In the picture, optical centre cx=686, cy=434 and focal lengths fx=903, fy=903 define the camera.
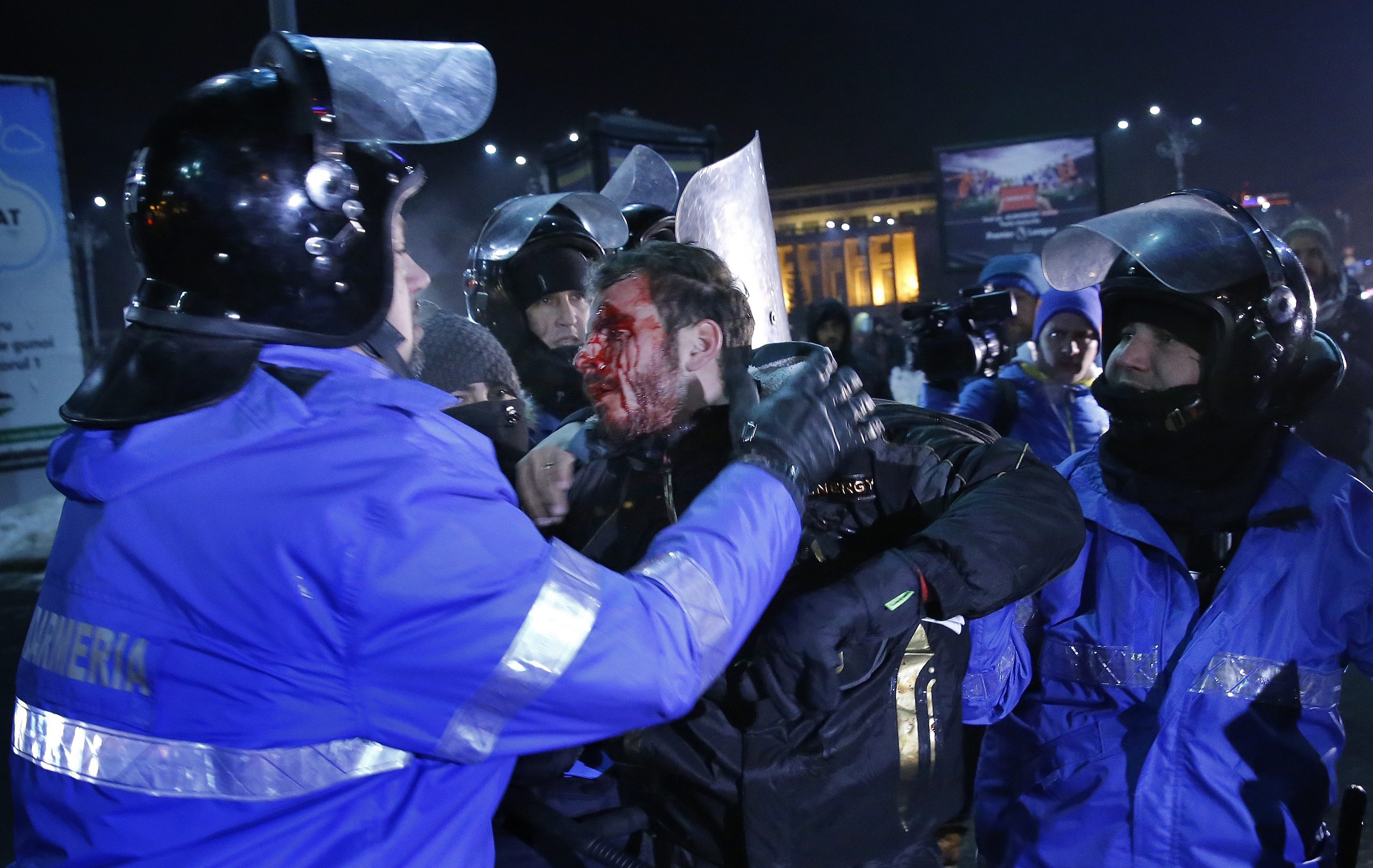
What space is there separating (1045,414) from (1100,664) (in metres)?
2.86

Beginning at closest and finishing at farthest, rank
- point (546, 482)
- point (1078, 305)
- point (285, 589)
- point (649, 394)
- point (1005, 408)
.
Result: point (285, 589)
point (649, 394)
point (546, 482)
point (1005, 408)
point (1078, 305)

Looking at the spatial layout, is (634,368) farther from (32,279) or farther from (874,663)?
(32,279)

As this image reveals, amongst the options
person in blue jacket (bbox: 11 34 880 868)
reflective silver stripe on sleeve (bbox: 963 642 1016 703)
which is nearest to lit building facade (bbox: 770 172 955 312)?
reflective silver stripe on sleeve (bbox: 963 642 1016 703)

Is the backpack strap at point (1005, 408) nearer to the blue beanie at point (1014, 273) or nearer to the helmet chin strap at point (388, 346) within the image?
the blue beanie at point (1014, 273)

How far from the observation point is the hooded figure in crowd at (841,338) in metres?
6.91

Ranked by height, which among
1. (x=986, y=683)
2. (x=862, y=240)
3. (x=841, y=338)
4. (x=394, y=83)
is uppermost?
(x=394, y=83)

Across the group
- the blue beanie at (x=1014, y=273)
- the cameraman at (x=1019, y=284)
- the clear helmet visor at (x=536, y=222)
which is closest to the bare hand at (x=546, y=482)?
the clear helmet visor at (x=536, y=222)

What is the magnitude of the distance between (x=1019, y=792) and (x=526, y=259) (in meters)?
2.92

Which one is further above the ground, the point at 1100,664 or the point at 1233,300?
the point at 1233,300

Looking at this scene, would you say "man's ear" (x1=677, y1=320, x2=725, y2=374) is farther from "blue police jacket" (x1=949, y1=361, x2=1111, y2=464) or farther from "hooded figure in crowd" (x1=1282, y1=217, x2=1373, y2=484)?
"hooded figure in crowd" (x1=1282, y1=217, x2=1373, y2=484)

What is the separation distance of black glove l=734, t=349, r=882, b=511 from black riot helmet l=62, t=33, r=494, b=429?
0.72 meters

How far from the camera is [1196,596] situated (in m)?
2.11

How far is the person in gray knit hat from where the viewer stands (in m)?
2.98

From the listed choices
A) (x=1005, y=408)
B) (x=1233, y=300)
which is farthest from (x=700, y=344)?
(x=1005, y=408)
